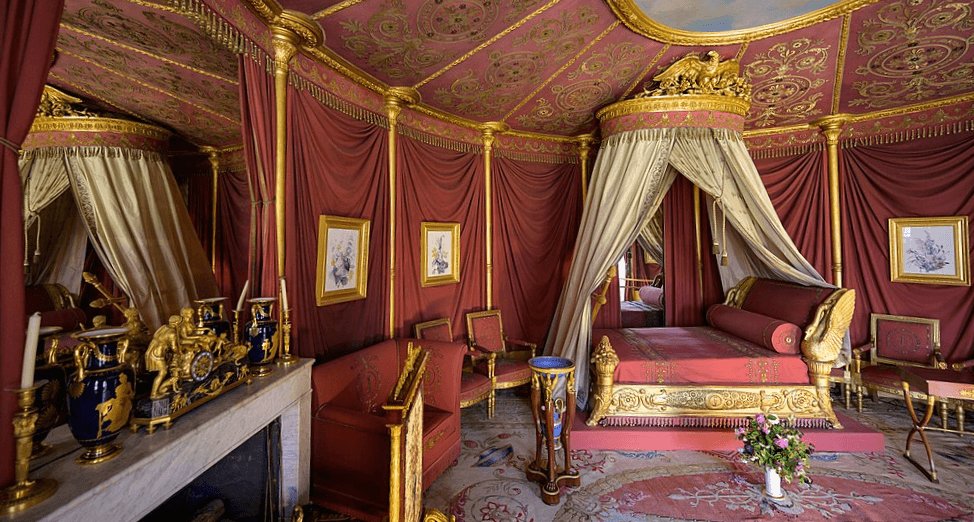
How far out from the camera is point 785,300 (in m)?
4.11

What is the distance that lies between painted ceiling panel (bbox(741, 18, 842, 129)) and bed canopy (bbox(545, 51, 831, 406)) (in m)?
0.25

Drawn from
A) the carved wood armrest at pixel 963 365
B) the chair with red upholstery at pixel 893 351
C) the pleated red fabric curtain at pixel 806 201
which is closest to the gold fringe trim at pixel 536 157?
the pleated red fabric curtain at pixel 806 201

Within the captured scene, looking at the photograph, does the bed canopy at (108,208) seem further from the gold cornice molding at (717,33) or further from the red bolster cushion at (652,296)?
the red bolster cushion at (652,296)

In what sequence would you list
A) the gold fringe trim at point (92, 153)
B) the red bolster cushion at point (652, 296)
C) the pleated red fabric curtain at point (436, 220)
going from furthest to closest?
the red bolster cushion at point (652, 296) < the pleated red fabric curtain at point (436, 220) < the gold fringe trim at point (92, 153)

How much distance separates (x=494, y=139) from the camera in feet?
17.4

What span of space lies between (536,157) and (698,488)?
4281mm

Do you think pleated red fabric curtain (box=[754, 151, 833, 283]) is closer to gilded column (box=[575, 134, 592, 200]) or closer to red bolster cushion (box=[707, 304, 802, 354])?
red bolster cushion (box=[707, 304, 802, 354])

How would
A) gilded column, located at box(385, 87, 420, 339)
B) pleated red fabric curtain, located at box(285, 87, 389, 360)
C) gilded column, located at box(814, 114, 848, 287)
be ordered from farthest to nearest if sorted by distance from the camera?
gilded column, located at box(814, 114, 848, 287) < gilded column, located at box(385, 87, 420, 339) < pleated red fabric curtain, located at box(285, 87, 389, 360)

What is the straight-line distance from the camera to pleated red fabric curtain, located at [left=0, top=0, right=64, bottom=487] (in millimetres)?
1135

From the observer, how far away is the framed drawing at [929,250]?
167 inches

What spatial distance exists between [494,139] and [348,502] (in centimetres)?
435

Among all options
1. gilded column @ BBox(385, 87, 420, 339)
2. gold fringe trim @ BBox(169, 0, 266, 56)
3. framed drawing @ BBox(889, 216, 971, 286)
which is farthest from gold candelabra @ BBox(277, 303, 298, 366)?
framed drawing @ BBox(889, 216, 971, 286)

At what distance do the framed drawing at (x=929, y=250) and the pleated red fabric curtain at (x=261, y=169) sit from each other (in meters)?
6.51

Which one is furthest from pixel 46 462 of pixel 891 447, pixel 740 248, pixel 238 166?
pixel 740 248
